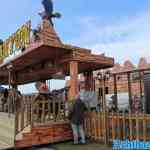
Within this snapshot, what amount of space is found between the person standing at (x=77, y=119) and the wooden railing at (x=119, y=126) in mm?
436

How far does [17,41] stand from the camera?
11.2 m

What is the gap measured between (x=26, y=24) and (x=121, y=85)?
930 centimetres

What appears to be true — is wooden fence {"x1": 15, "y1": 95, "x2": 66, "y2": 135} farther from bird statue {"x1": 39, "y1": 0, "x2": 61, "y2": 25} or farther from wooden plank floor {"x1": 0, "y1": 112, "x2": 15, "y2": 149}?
bird statue {"x1": 39, "y1": 0, "x2": 61, "y2": 25}

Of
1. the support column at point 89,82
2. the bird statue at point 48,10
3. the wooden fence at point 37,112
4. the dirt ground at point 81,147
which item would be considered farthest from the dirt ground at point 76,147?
the bird statue at point 48,10

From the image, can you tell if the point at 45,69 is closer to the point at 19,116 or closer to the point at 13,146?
the point at 19,116

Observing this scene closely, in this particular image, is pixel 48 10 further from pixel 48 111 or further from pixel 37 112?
pixel 37 112

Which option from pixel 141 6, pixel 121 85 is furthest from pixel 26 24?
pixel 121 85

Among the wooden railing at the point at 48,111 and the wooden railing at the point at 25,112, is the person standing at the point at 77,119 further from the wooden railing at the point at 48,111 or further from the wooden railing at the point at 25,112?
the wooden railing at the point at 25,112

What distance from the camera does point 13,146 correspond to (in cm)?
769

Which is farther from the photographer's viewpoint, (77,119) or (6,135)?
(77,119)

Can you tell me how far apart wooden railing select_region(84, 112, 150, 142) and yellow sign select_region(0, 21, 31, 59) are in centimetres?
380

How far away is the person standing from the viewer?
861cm

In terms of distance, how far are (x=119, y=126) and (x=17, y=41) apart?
5743 millimetres

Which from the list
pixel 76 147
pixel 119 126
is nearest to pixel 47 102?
pixel 76 147
